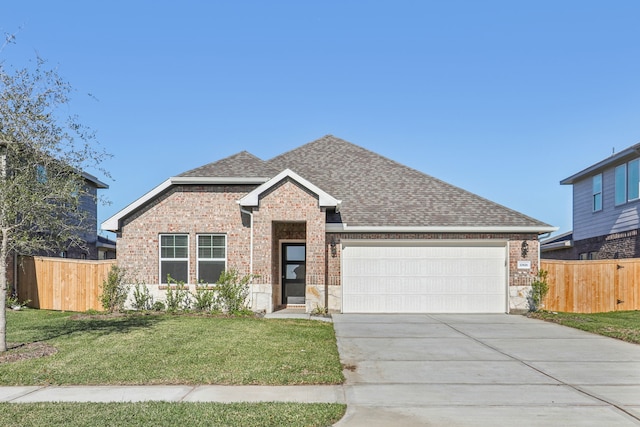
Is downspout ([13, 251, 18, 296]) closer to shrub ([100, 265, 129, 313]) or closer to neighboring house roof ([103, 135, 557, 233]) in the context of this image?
shrub ([100, 265, 129, 313])

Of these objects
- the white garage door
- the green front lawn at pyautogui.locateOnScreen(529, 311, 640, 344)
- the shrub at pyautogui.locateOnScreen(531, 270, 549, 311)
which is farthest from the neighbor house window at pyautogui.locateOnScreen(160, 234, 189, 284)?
the shrub at pyautogui.locateOnScreen(531, 270, 549, 311)

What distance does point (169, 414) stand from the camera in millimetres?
5891

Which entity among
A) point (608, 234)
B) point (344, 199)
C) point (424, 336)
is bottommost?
point (424, 336)

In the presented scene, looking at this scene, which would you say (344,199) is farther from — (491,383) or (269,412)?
(269,412)

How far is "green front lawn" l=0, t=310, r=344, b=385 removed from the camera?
778 centimetres

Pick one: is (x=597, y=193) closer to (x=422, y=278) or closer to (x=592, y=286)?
(x=592, y=286)

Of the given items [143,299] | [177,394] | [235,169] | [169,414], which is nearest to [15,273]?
[143,299]

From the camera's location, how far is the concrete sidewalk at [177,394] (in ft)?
21.8

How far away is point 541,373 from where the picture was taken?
830 cm

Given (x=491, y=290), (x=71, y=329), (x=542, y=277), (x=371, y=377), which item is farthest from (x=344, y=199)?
(x=371, y=377)

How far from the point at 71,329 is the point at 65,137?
5008 mm

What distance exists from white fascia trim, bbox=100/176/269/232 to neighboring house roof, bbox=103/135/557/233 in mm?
31

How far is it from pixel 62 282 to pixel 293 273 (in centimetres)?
818

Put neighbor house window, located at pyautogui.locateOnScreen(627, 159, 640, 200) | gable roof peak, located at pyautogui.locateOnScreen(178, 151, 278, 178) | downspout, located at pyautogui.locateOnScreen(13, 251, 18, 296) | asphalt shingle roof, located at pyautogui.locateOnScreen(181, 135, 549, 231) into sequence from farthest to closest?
1. neighbor house window, located at pyautogui.locateOnScreen(627, 159, 640, 200)
2. downspout, located at pyautogui.locateOnScreen(13, 251, 18, 296)
3. asphalt shingle roof, located at pyautogui.locateOnScreen(181, 135, 549, 231)
4. gable roof peak, located at pyautogui.locateOnScreen(178, 151, 278, 178)
